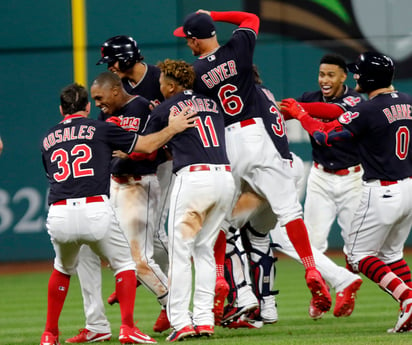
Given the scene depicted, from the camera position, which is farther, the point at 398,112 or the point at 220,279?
the point at 220,279

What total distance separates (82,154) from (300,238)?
1.88 metres

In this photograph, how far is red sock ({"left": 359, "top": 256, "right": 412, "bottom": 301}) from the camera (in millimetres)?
7195

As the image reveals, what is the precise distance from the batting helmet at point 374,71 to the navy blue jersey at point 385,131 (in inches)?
4.0

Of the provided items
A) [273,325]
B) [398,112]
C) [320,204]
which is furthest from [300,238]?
[320,204]

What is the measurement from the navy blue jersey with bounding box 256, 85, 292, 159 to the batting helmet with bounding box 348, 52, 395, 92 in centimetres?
84

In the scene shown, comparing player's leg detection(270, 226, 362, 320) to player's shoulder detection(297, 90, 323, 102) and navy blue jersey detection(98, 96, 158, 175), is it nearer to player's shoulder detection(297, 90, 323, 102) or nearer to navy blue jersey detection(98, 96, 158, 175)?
navy blue jersey detection(98, 96, 158, 175)

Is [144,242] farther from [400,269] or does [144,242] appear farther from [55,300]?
[400,269]

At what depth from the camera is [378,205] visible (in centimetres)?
732

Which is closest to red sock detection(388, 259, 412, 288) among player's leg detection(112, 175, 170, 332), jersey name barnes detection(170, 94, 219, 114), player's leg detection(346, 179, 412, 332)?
player's leg detection(346, 179, 412, 332)

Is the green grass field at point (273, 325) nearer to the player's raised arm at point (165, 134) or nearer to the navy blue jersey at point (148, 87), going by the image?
the player's raised arm at point (165, 134)

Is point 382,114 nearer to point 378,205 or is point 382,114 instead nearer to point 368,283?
point 378,205

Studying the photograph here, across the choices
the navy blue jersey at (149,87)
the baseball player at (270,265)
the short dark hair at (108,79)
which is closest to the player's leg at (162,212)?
the navy blue jersey at (149,87)

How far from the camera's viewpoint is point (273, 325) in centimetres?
811

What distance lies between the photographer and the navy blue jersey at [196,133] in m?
6.97
